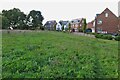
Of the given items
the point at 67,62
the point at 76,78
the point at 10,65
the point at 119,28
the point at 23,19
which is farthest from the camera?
the point at 23,19

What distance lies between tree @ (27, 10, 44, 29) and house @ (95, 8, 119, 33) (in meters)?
29.4

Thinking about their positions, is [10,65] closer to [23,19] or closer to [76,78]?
[76,78]

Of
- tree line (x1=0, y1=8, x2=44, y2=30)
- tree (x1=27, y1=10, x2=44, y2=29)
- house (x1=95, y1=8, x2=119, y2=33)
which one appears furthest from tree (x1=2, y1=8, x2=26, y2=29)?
house (x1=95, y1=8, x2=119, y2=33)

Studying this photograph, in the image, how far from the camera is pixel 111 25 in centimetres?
5881

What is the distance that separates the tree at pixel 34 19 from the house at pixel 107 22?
2942 centimetres

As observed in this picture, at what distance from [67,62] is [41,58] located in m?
1.10

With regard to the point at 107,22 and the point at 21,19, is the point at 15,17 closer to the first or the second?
the point at 21,19

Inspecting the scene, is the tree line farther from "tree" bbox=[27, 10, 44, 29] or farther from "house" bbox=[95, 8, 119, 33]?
"house" bbox=[95, 8, 119, 33]

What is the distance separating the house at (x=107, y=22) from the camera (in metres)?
58.3

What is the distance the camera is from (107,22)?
194ft

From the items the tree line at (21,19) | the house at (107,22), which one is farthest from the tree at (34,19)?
the house at (107,22)

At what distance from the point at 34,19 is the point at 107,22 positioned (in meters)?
34.9

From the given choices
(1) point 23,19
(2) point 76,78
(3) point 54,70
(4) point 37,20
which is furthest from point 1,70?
(4) point 37,20

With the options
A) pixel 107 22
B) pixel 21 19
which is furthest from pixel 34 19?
pixel 107 22
